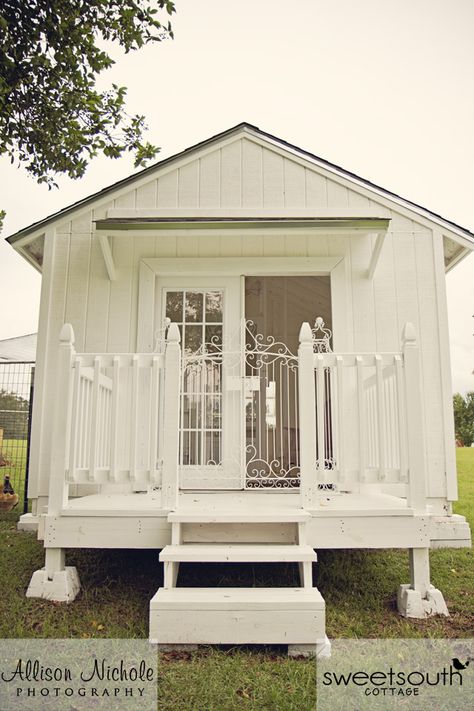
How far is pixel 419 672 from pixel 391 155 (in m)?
9.44

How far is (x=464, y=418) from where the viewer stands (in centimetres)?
1909

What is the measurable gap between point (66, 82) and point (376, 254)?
3.04m

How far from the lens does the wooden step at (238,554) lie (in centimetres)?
295

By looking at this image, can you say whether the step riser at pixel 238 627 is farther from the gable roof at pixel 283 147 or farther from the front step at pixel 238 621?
the gable roof at pixel 283 147

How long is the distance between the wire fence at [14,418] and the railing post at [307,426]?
147 inches

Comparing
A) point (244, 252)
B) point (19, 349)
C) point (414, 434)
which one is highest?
point (244, 252)

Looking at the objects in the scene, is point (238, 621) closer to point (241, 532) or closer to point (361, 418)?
point (241, 532)

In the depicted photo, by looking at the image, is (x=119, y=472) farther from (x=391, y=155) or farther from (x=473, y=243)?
(x=391, y=155)

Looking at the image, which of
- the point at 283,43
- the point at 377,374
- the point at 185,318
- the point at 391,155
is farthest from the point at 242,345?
the point at 391,155

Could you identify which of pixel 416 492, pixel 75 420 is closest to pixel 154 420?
pixel 75 420

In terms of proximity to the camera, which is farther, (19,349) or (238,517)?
(19,349)

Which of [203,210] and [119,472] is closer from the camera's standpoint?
[119,472]

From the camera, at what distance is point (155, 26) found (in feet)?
14.1

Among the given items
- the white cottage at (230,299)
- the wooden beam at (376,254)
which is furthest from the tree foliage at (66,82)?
the wooden beam at (376,254)
